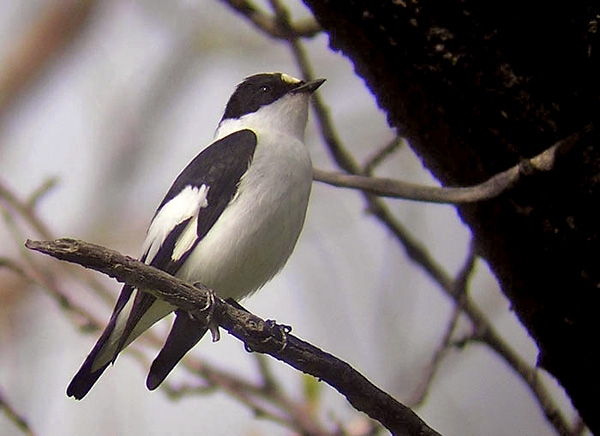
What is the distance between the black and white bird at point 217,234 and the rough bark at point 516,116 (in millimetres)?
927

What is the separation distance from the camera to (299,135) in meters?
3.64

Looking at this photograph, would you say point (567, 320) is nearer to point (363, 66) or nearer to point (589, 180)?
point (589, 180)

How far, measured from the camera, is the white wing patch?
2998mm

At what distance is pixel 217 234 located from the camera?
2.95 meters

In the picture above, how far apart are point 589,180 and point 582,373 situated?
0.50 meters

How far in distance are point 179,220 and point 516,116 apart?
1.50 m

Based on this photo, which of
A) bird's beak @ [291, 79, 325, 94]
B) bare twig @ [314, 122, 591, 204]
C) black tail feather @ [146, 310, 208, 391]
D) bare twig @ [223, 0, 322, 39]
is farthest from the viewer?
bird's beak @ [291, 79, 325, 94]

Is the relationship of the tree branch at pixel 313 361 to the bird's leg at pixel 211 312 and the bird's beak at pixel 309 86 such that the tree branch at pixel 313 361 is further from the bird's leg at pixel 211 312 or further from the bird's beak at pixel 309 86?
the bird's beak at pixel 309 86

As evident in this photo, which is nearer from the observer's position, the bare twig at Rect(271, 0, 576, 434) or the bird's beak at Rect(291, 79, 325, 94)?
the bare twig at Rect(271, 0, 576, 434)

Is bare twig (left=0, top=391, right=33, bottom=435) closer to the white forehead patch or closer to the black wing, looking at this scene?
the black wing

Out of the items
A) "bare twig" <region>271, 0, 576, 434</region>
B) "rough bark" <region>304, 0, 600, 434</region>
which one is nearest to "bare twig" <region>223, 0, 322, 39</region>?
"bare twig" <region>271, 0, 576, 434</region>

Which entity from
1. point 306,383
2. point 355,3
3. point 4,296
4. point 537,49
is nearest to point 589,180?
point 537,49

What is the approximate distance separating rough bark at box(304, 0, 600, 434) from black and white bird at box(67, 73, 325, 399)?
93cm

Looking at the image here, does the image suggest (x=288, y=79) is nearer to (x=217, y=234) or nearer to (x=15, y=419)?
(x=217, y=234)
